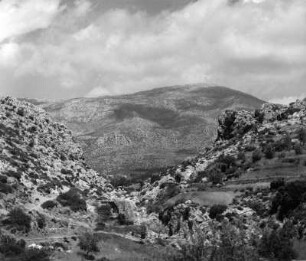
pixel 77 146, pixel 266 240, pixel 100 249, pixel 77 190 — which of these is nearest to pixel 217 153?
pixel 77 146

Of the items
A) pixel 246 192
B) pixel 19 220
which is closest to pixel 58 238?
pixel 19 220

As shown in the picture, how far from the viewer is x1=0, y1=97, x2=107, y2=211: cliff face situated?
3932 inches

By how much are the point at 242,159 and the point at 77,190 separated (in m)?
38.3

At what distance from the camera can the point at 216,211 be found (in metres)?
99.3

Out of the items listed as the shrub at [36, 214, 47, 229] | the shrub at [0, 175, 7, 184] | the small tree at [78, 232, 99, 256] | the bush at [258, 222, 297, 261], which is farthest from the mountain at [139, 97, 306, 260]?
the shrub at [0, 175, 7, 184]

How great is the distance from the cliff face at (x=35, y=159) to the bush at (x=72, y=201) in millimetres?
2057

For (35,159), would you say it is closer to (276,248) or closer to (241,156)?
(241,156)

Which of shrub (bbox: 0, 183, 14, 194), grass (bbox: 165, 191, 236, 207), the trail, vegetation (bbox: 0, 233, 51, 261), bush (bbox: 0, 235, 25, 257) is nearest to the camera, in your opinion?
vegetation (bbox: 0, 233, 51, 261)

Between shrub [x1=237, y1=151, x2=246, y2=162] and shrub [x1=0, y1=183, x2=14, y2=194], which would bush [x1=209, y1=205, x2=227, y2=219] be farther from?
shrub [x1=0, y1=183, x2=14, y2=194]

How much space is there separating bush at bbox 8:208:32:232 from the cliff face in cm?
420

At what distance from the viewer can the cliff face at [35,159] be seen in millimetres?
99875

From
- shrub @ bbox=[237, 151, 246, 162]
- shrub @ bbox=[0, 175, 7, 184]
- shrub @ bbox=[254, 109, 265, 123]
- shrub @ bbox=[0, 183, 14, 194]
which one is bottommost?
shrub @ bbox=[0, 183, 14, 194]

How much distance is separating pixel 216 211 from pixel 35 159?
41765mm

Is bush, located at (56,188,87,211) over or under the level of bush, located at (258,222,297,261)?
over
